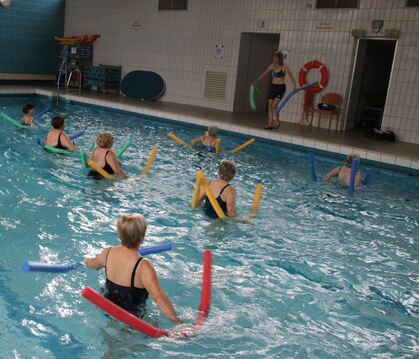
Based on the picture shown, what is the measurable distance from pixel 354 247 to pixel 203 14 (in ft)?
36.0

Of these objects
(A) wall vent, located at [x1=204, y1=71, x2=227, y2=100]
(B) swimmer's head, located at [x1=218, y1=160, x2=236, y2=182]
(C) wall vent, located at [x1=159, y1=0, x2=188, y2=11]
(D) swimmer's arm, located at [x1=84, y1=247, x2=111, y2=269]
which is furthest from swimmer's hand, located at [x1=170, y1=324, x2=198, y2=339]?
(C) wall vent, located at [x1=159, y1=0, x2=188, y2=11]

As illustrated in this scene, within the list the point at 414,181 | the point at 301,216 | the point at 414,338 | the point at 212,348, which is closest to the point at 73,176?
the point at 301,216

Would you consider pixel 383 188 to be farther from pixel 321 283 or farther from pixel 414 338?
pixel 414 338

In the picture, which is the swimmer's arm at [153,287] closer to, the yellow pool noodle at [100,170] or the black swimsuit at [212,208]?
the black swimsuit at [212,208]

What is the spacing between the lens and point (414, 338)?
3.33 metres

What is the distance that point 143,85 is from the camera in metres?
15.7

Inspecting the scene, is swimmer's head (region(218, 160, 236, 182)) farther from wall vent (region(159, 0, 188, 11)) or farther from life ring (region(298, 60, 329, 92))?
wall vent (region(159, 0, 188, 11))

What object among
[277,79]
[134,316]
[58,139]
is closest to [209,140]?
[277,79]

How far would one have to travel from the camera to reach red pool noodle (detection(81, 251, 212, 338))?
2.30m

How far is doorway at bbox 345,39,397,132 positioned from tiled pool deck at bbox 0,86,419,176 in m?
1.13

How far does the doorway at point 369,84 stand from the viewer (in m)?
11.5

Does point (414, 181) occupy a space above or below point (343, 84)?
below

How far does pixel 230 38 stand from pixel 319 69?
3.13 metres

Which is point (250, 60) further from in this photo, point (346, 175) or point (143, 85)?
point (346, 175)
